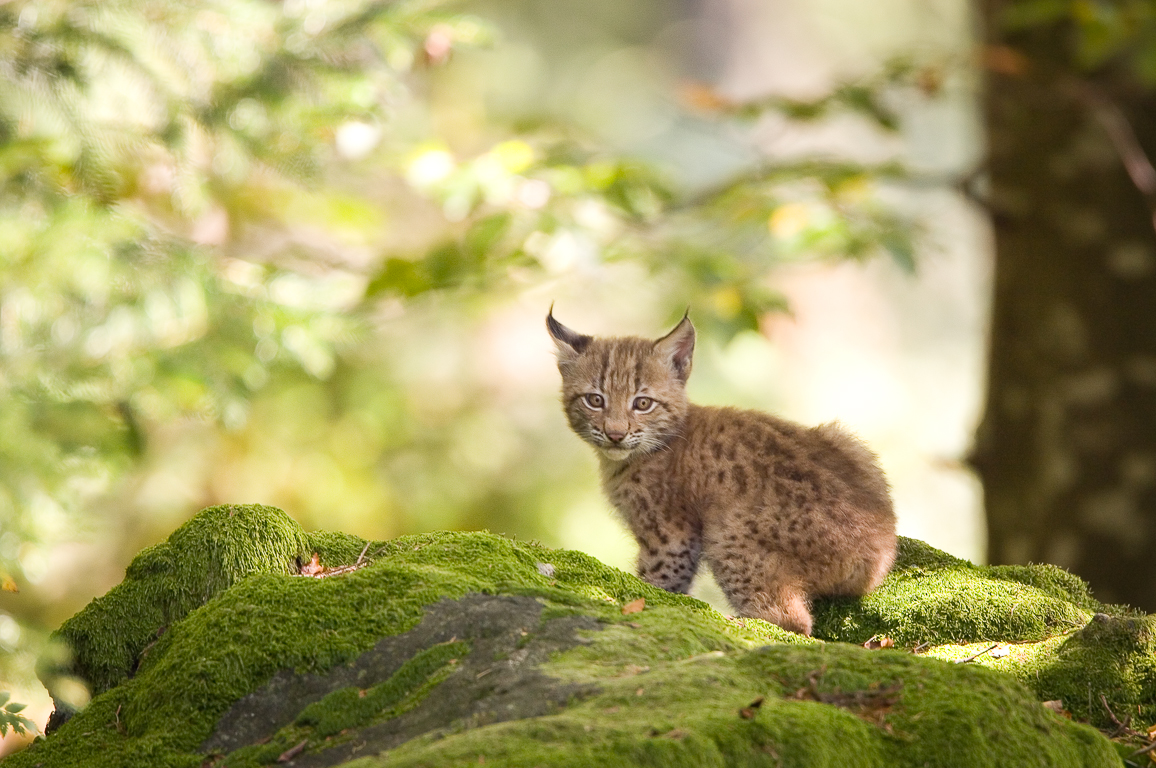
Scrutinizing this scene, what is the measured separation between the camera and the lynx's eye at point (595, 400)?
18.7 feet

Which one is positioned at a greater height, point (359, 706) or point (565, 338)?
point (565, 338)

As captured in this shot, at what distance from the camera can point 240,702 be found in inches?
130

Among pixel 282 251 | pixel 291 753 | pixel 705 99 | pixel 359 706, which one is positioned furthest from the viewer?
pixel 282 251

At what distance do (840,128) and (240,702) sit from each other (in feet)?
63.1

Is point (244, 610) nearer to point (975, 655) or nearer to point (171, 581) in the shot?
point (171, 581)

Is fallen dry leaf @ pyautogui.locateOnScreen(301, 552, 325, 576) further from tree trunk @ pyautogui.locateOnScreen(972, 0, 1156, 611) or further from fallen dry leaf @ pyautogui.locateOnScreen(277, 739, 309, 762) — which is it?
tree trunk @ pyautogui.locateOnScreen(972, 0, 1156, 611)

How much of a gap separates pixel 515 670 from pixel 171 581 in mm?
1760

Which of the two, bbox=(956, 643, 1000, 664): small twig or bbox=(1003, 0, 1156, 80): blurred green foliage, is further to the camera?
bbox=(1003, 0, 1156, 80): blurred green foliage

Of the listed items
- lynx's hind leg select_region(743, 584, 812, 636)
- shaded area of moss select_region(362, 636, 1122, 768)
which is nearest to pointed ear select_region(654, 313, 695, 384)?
lynx's hind leg select_region(743, 584, 812, 636)

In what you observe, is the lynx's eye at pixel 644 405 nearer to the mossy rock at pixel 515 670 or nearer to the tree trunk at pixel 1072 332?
the mossy rock at pixel 515 670

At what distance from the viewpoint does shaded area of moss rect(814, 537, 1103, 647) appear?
14.7ft

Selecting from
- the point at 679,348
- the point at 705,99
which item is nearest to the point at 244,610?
the point at 679,348

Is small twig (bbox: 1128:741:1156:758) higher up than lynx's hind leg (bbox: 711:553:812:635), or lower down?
lower down

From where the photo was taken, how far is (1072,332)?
7125 millimetres
